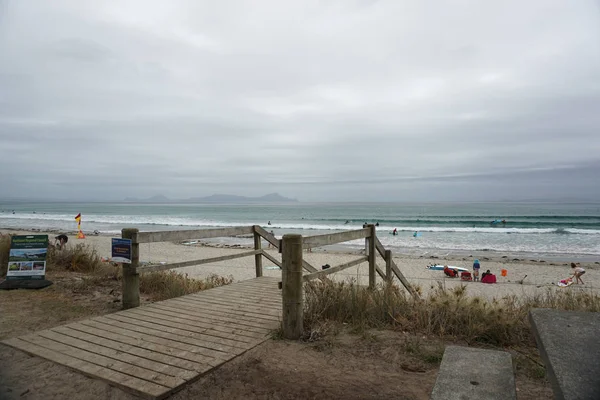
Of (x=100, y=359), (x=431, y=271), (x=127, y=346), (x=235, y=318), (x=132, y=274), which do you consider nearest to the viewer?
(x=100, y=359)

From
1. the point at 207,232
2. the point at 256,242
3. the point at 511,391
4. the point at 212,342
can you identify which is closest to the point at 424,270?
the point at 256,242

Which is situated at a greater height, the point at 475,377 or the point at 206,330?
the point at 475,377

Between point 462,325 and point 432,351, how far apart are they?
0.73 metres

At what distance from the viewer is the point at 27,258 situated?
7195 millimetres

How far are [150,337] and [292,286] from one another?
1.64 m

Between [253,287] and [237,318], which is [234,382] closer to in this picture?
[237,318]

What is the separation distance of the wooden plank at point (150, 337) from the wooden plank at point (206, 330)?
0.85 ft

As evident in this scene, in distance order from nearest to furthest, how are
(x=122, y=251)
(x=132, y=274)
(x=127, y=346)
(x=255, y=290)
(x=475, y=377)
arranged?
(x=475, y=377)
(x=127, y=346)
(x=122, y=251)
(x=132, y=274)
(x=255, y=290)

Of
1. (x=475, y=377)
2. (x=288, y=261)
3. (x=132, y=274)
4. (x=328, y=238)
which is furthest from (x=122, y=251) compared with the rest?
(x=475, y=377)

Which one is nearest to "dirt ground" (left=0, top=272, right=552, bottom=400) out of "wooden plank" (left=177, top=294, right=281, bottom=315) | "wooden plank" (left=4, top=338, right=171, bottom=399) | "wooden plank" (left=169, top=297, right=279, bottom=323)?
"wooden plank" (left=4, top=338, right=171, bottom=399)

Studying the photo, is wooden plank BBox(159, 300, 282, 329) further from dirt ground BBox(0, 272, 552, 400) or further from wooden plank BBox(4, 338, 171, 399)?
wooden plank BBox(4, 338, 171, 399)

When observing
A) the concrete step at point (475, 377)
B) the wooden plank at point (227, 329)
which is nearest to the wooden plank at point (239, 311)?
the wooden plank at point (227, 329)

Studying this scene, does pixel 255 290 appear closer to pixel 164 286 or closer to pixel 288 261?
pixel 164 286

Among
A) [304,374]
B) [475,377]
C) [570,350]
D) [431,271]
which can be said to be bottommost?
[431,271]
